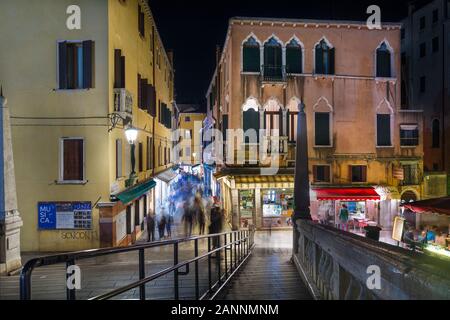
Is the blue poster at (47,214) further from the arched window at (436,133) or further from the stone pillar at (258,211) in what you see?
the arched window at (436,133)

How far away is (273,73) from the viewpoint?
22453mm

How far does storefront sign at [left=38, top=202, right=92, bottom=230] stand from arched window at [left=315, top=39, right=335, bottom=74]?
15512 mm

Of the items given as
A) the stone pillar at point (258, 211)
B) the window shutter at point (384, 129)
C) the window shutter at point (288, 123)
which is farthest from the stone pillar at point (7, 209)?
the window shutter at point (384, 129)

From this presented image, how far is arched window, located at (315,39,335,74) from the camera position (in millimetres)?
23219

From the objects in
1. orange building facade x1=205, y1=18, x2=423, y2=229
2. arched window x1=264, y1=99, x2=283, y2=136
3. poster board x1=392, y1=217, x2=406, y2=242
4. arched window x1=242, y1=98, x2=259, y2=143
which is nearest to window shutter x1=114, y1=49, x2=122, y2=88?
orange building facade x1=205, y1=18, x2=423, y2=229

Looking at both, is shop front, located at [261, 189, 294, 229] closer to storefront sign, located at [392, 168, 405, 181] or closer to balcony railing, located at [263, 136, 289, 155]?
balcony railing, located at [263, 136, 289, 155]

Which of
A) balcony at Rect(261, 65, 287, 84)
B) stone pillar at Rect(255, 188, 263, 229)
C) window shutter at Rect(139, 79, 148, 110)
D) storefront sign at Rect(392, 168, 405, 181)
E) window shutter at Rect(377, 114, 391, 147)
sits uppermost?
balcony at Rect(261, 65, 287, 84)

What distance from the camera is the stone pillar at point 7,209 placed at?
32.7 feet

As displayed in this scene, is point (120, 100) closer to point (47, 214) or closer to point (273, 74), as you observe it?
point (47, 214)

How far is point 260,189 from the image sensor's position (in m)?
22.3

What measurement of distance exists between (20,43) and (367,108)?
1854cm

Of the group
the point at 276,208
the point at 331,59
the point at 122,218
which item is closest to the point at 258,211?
the point at 276,208

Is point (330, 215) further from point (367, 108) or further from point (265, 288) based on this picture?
point (265, 288)
